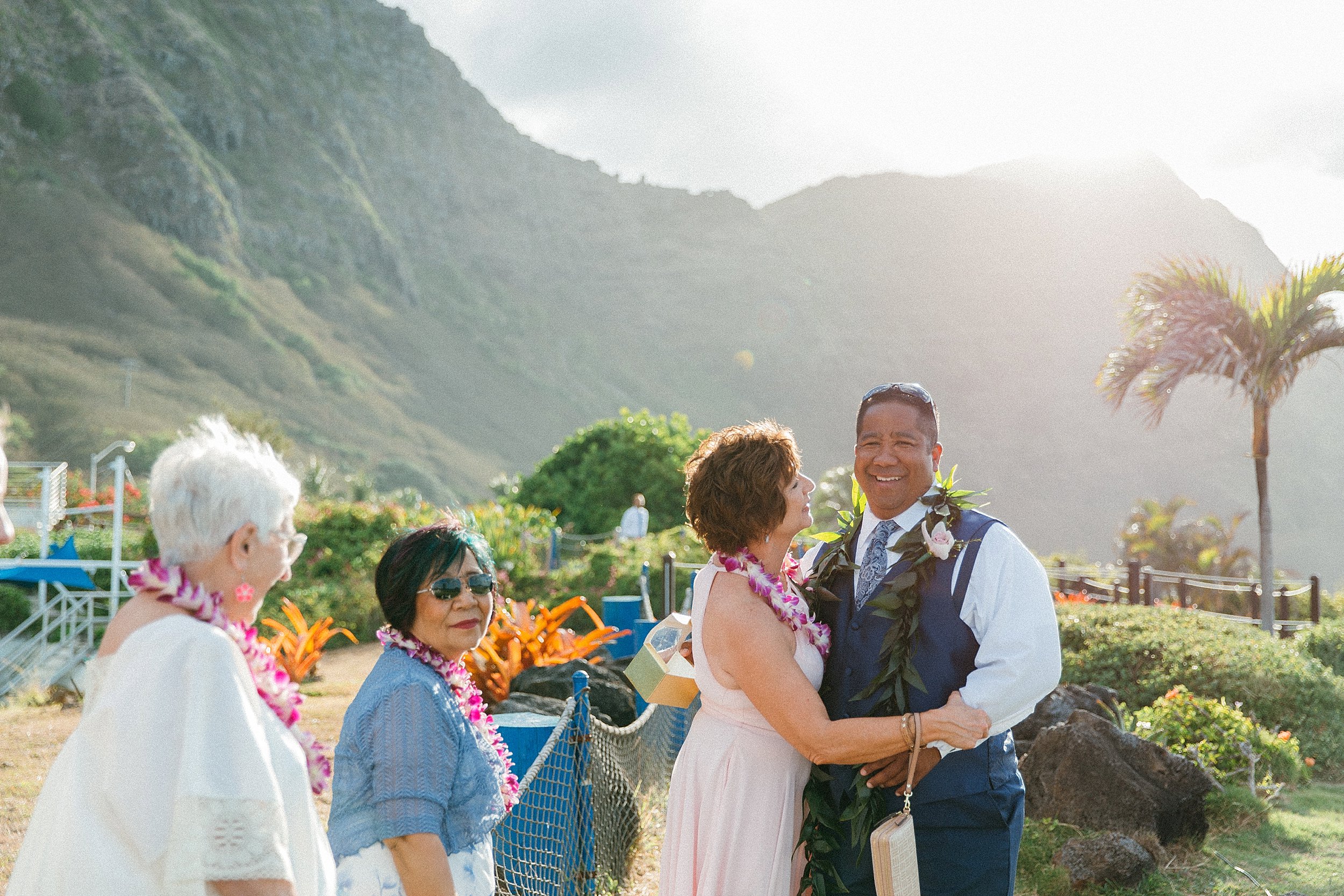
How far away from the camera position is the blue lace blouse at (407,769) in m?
2.24

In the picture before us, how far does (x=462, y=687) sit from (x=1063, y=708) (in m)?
4.80

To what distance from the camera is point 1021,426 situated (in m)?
109

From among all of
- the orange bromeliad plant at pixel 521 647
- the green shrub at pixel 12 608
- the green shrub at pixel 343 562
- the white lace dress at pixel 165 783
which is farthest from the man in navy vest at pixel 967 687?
the green shrub at pixel 12 608

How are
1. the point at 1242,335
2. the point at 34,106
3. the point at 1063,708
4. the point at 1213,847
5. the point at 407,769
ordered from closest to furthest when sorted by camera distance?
1. the point at 407,769
2. the point at 1213,847
3. the point at 1063,708
4. the point at 1242,335
5. the point at 34,106

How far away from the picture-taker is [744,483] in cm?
266

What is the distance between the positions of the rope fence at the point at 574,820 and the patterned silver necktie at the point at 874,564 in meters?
1.72

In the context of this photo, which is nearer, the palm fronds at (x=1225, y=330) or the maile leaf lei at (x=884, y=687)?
the maile leaf lei at (x=884, y=687)

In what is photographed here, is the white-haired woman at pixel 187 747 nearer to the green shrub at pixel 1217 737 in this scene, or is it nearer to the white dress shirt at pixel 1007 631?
the white dress shirt at pixel 1007 631

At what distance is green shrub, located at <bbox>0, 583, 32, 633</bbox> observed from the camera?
17.1m

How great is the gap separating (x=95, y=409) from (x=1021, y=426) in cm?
8390

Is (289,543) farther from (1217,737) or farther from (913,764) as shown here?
(1217,737)

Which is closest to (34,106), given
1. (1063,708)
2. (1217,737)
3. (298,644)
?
(298,644)

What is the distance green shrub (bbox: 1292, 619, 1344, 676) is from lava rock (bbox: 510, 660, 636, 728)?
6.78m

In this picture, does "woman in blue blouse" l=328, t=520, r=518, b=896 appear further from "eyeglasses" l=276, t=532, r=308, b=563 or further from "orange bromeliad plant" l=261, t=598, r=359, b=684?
"orange bromeliad plant" l=261, t=598, r=359, b=684
